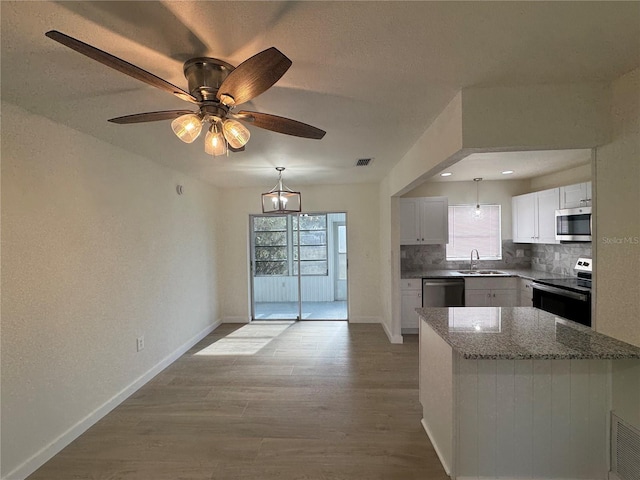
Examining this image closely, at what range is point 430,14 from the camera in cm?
110

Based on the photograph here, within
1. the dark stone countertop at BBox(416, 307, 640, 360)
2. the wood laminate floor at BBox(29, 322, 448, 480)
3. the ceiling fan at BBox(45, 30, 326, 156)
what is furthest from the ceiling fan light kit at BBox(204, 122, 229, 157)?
the wood laminate floor at BBox(29, 322, 448, 480)

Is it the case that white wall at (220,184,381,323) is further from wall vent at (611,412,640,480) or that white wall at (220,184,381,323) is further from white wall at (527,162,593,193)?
wall vent at (611,412,640,480)

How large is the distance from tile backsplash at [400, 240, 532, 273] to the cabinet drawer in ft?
1.79

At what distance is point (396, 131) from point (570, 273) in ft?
11.3

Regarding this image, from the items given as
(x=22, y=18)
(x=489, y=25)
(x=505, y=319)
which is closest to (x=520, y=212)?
(x=505, y=319)

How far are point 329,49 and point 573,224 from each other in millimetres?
3694

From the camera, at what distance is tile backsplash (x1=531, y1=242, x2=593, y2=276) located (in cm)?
378

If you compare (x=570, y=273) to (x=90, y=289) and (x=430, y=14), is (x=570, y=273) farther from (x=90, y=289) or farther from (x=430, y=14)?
(x=90, y=289)

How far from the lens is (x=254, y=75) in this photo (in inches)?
44.0

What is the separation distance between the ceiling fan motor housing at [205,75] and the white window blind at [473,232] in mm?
4323

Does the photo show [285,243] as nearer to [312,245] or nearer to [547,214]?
[312,245]

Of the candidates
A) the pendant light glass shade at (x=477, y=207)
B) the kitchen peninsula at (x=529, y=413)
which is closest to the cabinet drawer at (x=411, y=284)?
the pendant light glass shade at (x=477, y=207)

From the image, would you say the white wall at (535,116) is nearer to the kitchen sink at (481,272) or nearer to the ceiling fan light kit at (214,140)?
the ceiling fan light kit at (214,140)

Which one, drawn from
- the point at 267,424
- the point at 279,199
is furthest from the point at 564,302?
the point at 279,199
